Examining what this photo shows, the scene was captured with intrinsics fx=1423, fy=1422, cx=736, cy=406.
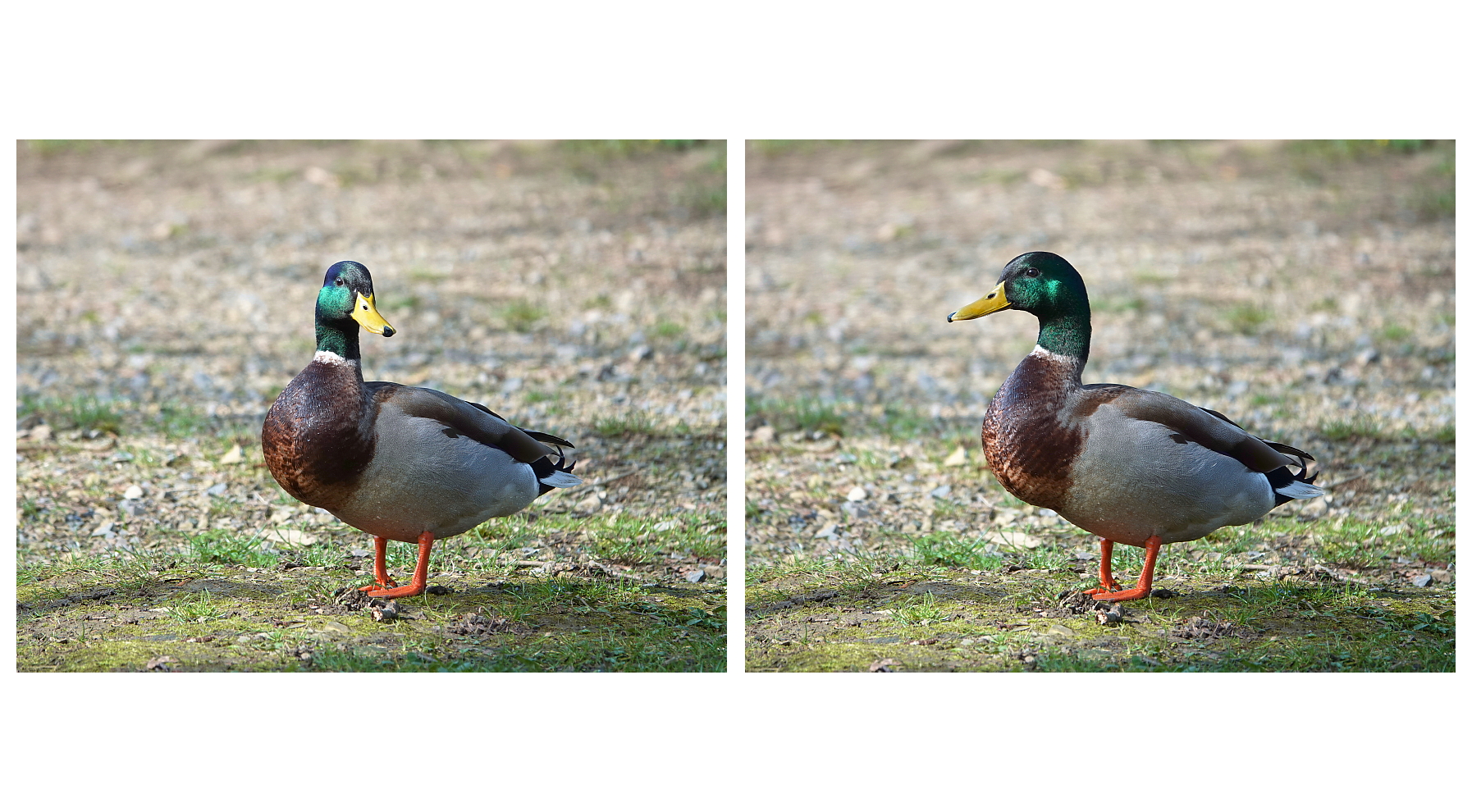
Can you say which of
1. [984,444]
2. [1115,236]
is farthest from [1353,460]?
[1115,236]

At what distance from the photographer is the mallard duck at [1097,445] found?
369cm

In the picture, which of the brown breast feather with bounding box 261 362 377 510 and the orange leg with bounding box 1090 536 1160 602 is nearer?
the brown breast feather with bounding box 261 362 377 510

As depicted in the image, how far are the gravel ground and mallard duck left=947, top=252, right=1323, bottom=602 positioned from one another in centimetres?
113

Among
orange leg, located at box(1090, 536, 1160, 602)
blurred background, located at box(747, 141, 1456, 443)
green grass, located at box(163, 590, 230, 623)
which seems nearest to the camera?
orange leg, located at box(1090, 536, 1160, 602)

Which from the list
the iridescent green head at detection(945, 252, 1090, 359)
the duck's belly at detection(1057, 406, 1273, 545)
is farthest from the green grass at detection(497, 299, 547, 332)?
the duck's belly at detection(1057, 406, 1273, 545)

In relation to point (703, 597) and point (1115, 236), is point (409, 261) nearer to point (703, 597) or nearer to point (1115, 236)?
point (703, 597)

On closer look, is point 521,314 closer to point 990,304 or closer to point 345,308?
point 345,308

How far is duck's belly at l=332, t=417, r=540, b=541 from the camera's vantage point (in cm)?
376

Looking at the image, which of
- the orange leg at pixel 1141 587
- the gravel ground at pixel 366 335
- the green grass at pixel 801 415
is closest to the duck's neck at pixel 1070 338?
the orange leg at pixel 1141 587

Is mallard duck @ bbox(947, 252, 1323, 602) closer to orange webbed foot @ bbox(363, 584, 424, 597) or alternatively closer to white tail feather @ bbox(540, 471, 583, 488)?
white tail feather @ bbox(540, 471, 583, 488)

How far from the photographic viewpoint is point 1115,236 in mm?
7180

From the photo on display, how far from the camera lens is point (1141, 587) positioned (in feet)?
13.3

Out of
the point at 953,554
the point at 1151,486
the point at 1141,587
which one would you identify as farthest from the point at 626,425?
the point at 1151,486

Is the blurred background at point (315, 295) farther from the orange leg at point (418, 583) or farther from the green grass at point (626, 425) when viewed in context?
the orange leg at point (418, 583)
